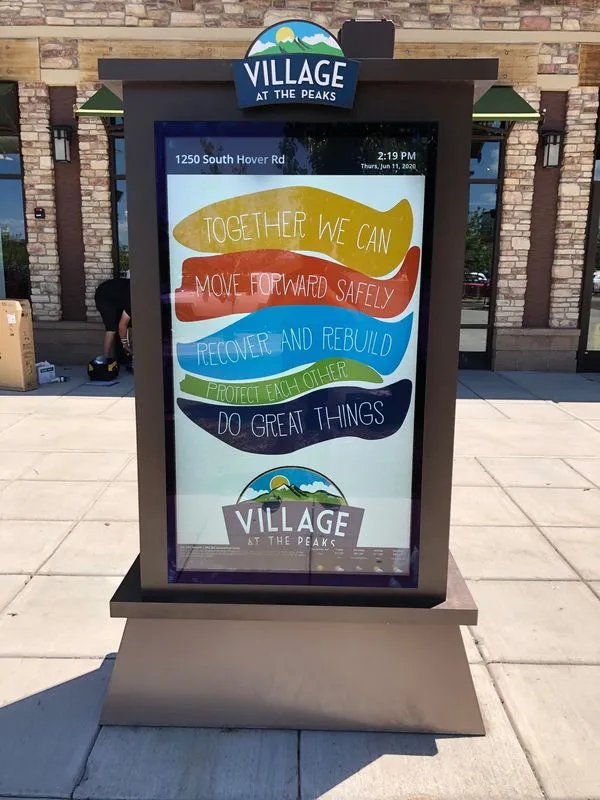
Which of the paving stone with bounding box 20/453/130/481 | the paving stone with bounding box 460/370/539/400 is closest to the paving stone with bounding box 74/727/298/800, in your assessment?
the paving stone with bounding box 20/453/130/481

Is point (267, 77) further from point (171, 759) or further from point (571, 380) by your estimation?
point (571, 380)

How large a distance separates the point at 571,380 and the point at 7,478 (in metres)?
8.05

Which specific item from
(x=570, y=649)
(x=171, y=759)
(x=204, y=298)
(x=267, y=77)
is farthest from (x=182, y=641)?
(x=267, y=77)

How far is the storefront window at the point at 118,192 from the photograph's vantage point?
10125 millimetres

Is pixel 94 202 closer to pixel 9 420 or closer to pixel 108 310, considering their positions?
pixel 108 310

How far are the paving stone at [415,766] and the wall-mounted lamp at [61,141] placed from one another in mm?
9541

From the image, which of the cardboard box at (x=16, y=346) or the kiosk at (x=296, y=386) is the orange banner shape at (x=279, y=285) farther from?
the cardboard box at (x=16, y=346)

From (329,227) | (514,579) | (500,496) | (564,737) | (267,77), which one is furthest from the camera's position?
(500,496)

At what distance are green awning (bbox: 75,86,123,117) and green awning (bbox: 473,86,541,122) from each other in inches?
191

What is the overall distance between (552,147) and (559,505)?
Result: 690 centimetres

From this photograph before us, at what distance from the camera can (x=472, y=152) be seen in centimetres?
1037

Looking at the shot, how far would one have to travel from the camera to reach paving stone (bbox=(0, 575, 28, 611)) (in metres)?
3.63

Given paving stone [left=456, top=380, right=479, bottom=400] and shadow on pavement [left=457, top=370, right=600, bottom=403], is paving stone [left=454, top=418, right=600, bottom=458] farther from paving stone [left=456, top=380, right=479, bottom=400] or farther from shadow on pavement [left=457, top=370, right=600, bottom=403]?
shadow on pavement [left=457, top=370, right=600, bottom=403]

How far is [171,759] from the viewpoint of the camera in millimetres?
2508
